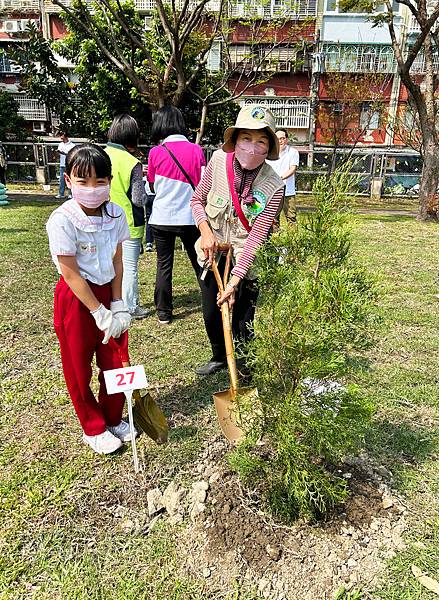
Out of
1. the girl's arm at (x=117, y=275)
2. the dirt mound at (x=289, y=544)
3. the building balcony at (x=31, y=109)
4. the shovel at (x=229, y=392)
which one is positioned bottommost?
the dirt mound at (x=289, y=544)

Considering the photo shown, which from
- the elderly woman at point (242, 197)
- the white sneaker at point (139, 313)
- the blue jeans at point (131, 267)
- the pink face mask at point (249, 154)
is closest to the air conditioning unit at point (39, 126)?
the white sneaker at point (139, 313)

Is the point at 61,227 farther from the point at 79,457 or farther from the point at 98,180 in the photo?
the point at 79,457

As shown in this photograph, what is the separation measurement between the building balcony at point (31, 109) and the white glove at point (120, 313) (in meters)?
29.1

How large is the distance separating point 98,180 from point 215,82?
1700cm

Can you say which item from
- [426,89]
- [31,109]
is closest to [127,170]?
[426,89]

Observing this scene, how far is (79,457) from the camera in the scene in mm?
2895

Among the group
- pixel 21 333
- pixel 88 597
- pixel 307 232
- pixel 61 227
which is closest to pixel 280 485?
pixel 88 597

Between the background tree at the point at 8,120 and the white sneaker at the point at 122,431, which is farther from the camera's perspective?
the background tree at the point at 8,120

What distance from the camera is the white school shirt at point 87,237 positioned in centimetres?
247

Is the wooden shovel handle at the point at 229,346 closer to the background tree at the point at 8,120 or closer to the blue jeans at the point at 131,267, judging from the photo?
the blue jeans at the point at 131,267

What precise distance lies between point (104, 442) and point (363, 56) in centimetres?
2748

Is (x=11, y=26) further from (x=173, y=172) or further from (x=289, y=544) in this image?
(x=289, y=544)

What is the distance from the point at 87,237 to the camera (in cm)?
258

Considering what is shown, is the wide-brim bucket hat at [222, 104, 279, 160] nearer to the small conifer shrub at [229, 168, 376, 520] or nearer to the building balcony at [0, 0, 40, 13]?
the small conifer shrub at [229, 168, 376, 520]
